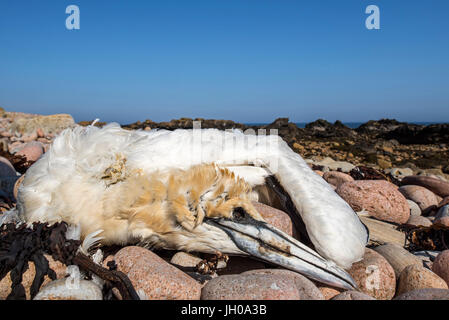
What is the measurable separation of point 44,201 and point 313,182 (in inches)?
96.4

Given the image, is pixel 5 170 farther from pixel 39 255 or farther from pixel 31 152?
pixel 39 255

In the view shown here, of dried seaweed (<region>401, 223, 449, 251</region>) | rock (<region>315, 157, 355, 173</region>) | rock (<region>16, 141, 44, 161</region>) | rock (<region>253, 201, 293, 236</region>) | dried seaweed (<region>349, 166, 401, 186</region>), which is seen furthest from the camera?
rock (<region>315, 157, 355, 173</region>)

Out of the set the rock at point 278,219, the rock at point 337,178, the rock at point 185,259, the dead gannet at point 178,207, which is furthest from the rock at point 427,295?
the rock at point 337,178

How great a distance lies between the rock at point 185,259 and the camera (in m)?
2.97

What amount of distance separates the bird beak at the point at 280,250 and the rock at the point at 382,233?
1656 millimetres

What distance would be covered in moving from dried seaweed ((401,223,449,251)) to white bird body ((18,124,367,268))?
1588mm

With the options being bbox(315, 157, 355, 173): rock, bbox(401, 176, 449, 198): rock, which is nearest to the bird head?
bbox(401, 176, 449, 198): rock

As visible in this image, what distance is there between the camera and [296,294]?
7.66 feet

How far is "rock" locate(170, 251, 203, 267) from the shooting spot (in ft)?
9.73

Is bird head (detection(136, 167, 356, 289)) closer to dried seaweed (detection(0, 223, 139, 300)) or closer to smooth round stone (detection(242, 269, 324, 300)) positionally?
smooth round stone (detection(242, 269, 324, 300))

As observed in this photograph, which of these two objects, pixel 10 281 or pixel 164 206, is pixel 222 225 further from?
pixel 10 281

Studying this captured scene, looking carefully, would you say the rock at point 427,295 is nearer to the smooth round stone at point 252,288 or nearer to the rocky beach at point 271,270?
the rocky beach at point 271,270

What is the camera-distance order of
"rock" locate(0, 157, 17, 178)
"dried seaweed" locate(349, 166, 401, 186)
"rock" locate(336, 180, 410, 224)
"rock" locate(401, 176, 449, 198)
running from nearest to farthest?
"rock" locate(336, 180, 410, 224) < "rock" locate(0, 157, 17, 178) < "rock" locate(401, 176, 449, 198) < "dried seaweed" locate(349, 166, 401, 186)
